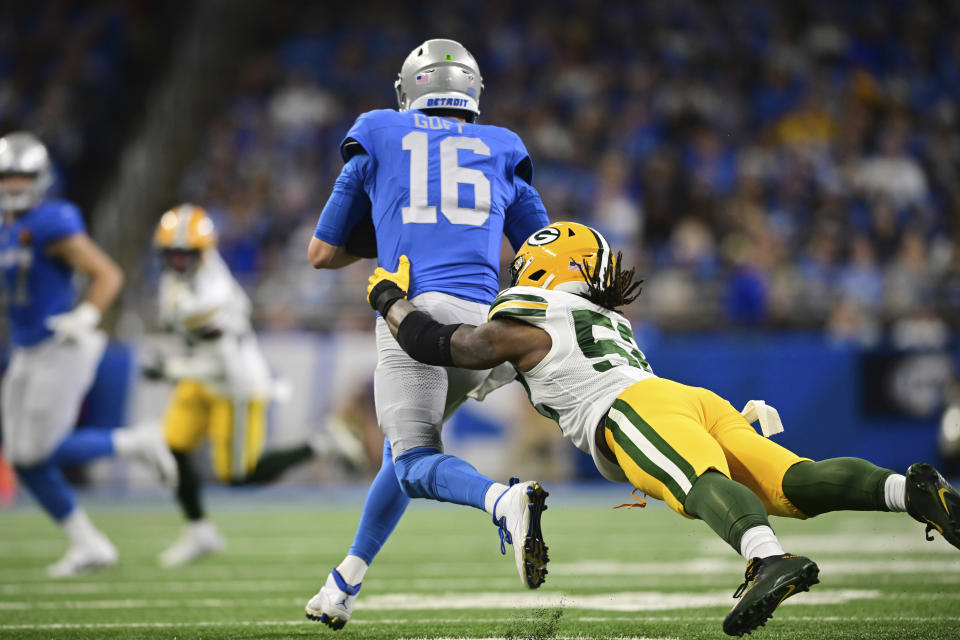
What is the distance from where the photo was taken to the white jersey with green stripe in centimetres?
328

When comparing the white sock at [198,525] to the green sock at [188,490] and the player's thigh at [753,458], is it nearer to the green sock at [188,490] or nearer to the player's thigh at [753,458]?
the green sock at [188,490]

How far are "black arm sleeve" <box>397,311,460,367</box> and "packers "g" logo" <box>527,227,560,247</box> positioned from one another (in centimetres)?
35

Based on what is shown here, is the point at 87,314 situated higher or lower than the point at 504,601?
higher

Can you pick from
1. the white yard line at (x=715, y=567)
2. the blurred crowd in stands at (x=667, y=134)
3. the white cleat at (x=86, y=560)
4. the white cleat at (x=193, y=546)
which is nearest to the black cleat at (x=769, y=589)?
the white yard line at (x=715, y=567)

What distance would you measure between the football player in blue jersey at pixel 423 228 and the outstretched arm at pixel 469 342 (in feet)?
0.57

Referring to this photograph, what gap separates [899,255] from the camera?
10.8 m

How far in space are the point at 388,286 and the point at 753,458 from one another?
3.76ft

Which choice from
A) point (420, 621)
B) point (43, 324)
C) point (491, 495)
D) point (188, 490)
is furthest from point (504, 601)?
point (43, 324)

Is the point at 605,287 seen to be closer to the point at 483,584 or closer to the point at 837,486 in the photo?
the point at 837,486

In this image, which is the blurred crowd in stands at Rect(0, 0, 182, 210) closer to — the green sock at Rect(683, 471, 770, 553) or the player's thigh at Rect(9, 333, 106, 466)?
the player's thigh at Rect(9, 333, 106, 466)

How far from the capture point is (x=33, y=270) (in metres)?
5.82

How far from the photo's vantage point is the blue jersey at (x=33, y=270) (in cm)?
577

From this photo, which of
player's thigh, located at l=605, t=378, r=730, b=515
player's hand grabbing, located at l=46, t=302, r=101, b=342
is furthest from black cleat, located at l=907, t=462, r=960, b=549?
player's hand grabbing, located at l=46, t=302, r=101, b=342

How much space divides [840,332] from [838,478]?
24.2ft
